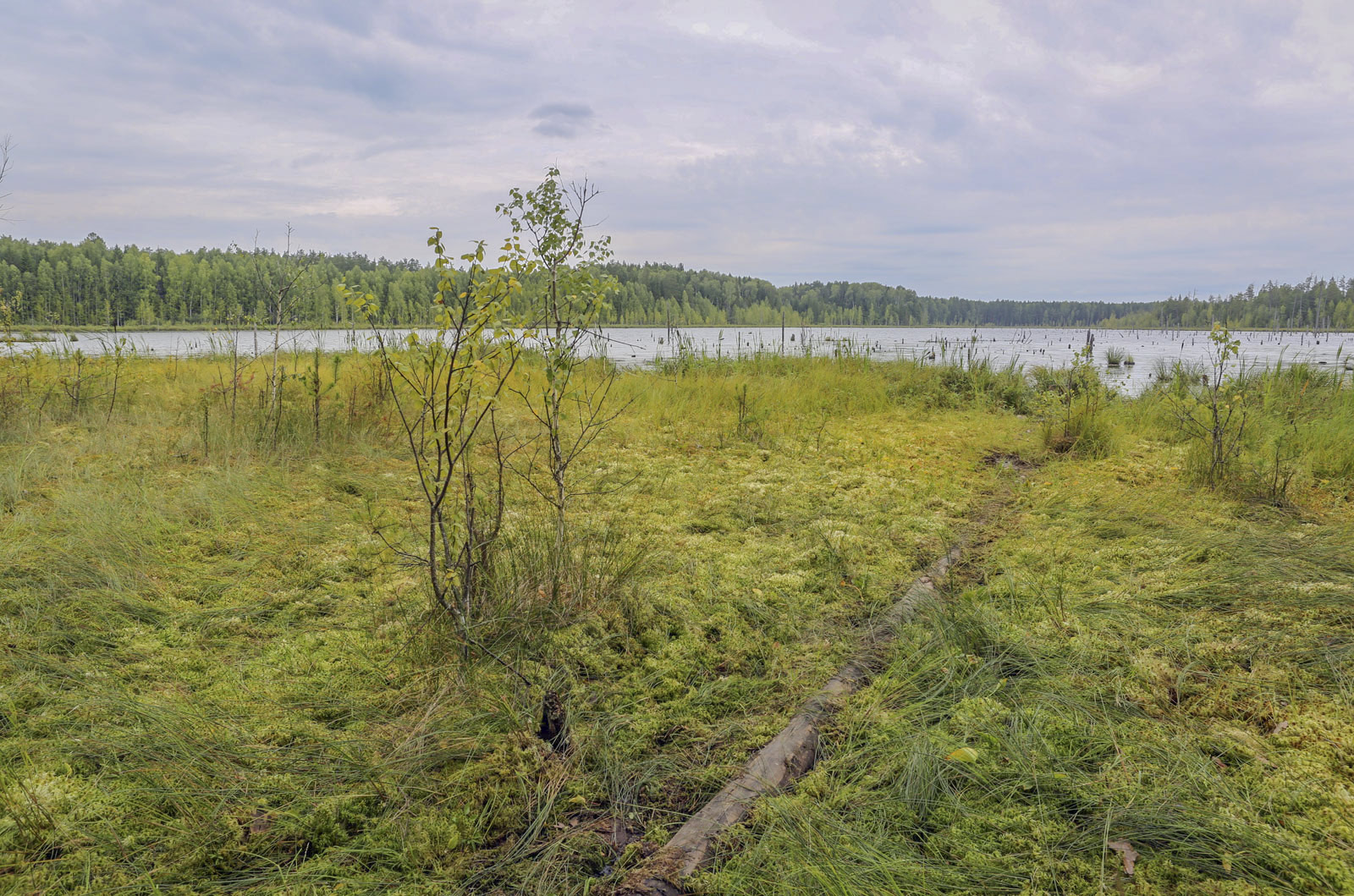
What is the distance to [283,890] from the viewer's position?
169 cm

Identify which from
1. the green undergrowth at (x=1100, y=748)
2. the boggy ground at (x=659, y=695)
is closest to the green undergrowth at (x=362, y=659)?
the boggy ground at (x=659, y=695)

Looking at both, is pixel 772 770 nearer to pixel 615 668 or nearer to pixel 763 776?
pixel 763 776

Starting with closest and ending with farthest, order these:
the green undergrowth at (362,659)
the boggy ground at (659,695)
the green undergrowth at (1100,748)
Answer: the green undergrowth at (1100,748) < the boggy ground at (659,695) < the green undergrowth at (362,659)

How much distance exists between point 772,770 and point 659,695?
71 centimetres

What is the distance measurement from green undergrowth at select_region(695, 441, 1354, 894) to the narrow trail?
0.22 ft

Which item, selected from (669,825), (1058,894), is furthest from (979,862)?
(669,825)

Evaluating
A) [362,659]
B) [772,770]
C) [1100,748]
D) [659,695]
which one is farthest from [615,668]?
[1100,748]

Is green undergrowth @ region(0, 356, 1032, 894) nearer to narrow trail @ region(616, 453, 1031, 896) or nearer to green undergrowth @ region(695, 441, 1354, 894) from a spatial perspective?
narrow trail @ region(616, 453, 1031, 896)

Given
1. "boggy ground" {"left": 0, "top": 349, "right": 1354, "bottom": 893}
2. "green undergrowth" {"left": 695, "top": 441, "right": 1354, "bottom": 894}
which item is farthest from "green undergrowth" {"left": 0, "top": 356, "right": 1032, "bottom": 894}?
"green undergrowth" {"left": 695, "top": 441, "right": 1354, "bottom": 894}

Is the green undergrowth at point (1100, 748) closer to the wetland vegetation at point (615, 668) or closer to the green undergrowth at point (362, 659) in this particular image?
the wetland vegetation at point (615, 668)

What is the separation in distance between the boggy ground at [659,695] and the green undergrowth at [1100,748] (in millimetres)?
13

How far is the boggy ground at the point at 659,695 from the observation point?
5.83 feet

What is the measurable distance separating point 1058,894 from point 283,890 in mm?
2009

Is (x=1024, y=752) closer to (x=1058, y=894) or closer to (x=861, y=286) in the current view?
(x=1058, y=894)
